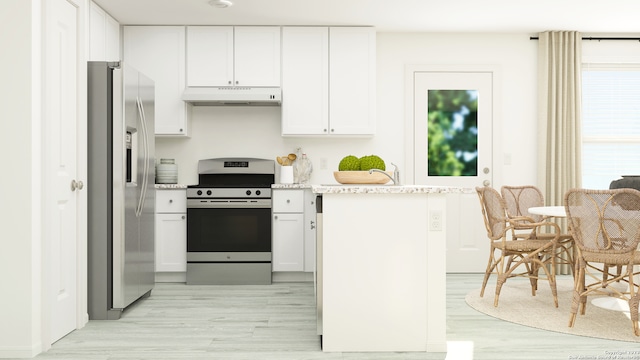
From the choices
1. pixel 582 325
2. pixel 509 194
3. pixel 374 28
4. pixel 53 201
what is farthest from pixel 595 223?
pixel 53 201

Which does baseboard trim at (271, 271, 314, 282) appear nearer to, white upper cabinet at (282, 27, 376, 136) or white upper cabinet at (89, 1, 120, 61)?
white upper cabinet at (282, 27, 376, 136)

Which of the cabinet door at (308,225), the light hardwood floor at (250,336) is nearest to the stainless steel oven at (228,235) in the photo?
the cabinet door at (308,225)

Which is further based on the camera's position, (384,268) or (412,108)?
(412,108)

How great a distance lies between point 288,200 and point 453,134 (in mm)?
1830

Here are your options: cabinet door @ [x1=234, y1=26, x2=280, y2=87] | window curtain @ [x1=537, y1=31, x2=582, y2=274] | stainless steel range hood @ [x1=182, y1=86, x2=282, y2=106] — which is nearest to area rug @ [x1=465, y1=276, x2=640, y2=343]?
window curtain @ [x1=537, y1=31, x2=582, y2=274]

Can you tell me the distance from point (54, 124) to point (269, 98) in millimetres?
2176

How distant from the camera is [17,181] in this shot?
2949 mm

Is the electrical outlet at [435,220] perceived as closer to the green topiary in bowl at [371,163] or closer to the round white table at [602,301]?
the green topiary in bowl at [371,163]

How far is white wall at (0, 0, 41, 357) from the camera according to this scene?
9.65 ft

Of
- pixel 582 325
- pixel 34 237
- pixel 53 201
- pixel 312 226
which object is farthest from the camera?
pixel 312 226

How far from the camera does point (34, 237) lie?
9.76 ft

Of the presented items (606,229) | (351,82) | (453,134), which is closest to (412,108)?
(453,134)

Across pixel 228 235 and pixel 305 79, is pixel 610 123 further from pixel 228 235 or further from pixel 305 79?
pixel 228 235

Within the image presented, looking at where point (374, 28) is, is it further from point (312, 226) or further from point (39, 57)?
point (39, 57)
